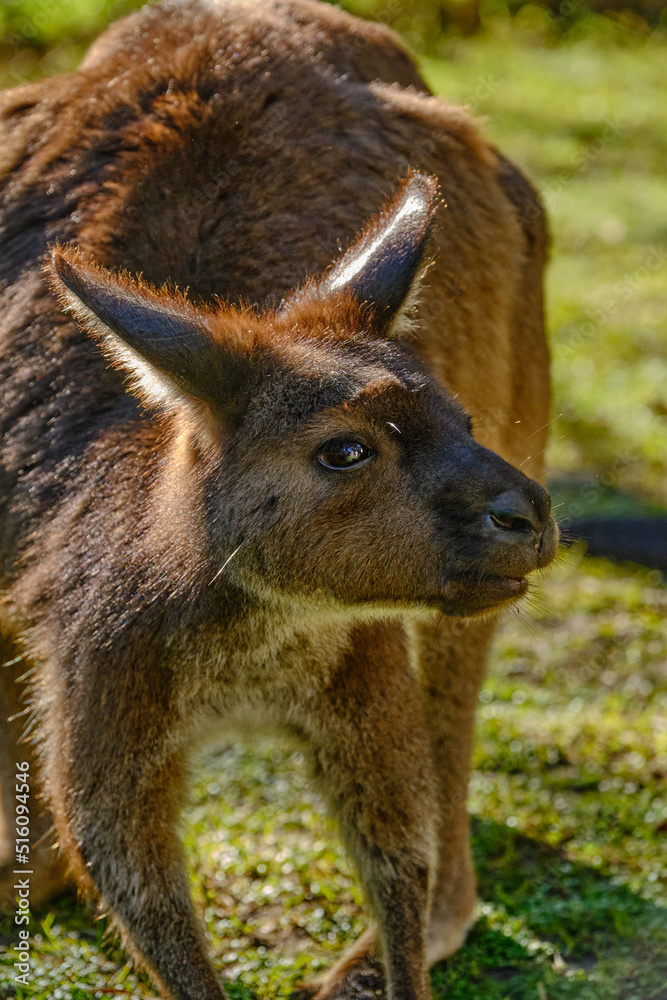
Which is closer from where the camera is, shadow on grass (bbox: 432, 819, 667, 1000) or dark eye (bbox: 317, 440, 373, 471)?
A: dark eye (bbox: 317, 440, 373, 471)

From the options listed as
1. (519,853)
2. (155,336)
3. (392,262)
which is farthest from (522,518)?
(519,853)

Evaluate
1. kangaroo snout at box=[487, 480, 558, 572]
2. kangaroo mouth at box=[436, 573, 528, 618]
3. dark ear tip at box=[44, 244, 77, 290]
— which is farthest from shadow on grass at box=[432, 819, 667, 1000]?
dark ear tip at box=[44, 244, 77, 290]

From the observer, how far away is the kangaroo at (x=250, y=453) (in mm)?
3564

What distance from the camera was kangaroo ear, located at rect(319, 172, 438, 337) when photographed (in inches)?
151

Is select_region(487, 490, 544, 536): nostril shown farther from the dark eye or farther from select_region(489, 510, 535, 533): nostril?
the dark eye

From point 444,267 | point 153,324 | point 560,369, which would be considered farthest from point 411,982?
point 560,369

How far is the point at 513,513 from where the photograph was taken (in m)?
3.46

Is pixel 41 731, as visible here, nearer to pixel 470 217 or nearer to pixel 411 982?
pixel 411 982

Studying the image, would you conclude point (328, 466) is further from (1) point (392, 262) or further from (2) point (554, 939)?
(2) point (554, 939)

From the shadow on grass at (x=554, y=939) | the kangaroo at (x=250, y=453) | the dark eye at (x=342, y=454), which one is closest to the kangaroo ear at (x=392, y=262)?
the kangaroo at (x=250, y=453)

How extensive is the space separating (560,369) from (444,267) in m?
5.05

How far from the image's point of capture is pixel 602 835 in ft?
17.7

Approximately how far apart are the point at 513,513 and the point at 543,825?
2.49 meters

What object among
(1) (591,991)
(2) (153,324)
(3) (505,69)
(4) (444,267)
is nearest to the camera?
(2) (153,324)
